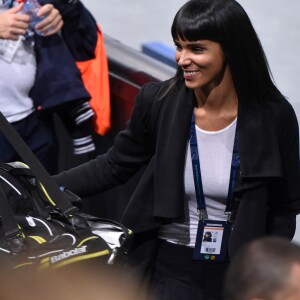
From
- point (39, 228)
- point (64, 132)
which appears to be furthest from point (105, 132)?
point (39, 228)

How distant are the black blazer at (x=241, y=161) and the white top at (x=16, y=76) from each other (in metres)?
1.05

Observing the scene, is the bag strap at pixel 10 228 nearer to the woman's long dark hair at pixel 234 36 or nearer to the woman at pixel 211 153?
the woman at pixel 211 153

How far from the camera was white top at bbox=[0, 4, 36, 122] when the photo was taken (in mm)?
4754

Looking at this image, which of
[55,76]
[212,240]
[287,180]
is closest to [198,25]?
[287,180]

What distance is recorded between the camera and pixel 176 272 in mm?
3762

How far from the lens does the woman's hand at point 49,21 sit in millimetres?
4867

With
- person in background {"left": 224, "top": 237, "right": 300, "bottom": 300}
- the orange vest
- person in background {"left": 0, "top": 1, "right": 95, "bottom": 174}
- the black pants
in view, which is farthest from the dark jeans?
person in background {"left": 224, "top": 237, "right": 300, "bottom": 300}

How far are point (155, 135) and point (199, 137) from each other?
0.17 m

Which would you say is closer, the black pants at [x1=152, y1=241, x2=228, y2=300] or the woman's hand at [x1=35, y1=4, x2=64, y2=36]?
the black pants at [x1=152, y1=241, x2=228, y2=300]

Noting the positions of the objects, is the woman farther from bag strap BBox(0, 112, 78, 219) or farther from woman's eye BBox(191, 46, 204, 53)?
bag strap BBox(0, 112, 78, 219)

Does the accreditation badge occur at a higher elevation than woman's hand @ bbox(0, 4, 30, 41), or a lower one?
lower

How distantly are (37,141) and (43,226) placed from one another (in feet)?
5.62

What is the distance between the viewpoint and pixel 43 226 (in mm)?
3326

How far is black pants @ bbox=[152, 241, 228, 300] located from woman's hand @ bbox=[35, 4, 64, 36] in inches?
58.5
